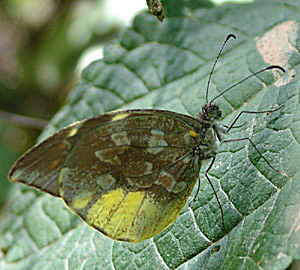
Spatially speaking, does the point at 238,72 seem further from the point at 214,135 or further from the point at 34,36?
the point at 34,36

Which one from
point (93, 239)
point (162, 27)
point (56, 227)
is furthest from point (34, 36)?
point (93, 239)

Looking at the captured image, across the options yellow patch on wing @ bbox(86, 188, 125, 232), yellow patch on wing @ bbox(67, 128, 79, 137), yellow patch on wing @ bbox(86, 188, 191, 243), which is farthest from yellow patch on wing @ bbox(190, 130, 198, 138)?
yellow patch on wing @ bbox(67, 128, 79, 137)

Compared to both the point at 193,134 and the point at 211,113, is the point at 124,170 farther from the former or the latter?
the point at 211,113

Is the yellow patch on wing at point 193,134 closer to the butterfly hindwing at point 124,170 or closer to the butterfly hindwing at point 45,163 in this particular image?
the butterfly hindwing at point 124,170

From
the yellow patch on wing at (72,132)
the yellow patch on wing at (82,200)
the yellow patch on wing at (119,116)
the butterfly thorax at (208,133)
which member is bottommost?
the yellow patch on wing at (82,200)

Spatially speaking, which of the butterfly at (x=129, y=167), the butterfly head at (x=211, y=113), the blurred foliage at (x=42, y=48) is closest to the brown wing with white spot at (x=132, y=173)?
the butterfly at (x=129, y=167)

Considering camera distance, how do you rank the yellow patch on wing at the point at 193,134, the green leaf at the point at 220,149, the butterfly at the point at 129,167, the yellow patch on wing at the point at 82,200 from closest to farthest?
1. the green leaf at the point at 220,149
2. the butterfly at the point at 129,167
3. the yellow patch on wing at the point at 82,200
4. the yellow patch on wing at the point at 193,134
